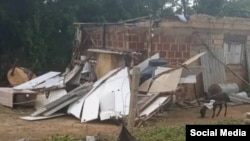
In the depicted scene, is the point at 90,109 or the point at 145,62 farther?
the point at 145,62

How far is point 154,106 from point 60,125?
239cm

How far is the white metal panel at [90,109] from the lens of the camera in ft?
Answer: 33.7

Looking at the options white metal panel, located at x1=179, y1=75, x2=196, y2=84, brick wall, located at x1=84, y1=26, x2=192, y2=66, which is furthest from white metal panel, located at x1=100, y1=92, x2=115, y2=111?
brick wall, located at x1=84, y1=26, x2=192, y2=66

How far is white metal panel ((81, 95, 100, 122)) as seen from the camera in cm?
1028

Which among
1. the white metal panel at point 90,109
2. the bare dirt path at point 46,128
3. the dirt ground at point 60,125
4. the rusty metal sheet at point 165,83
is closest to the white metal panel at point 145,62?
the rusty metal sheet at point 165,83

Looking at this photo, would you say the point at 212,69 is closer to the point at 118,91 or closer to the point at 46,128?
the point at 118,91

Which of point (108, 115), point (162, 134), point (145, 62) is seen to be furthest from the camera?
point (145, 62)

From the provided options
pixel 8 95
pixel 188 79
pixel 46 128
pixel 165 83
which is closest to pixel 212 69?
pixel 188 79

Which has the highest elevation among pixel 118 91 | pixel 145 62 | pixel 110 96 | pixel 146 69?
pixel 145 62

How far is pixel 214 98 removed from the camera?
11.3 metres

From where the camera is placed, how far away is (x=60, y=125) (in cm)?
994

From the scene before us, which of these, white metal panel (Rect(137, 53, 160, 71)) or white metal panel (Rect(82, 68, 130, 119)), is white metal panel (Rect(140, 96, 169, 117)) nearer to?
white metal panel (Rect(82, 68, 130, 119))

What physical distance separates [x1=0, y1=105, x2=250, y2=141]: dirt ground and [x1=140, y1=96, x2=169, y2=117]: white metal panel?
1.48ft

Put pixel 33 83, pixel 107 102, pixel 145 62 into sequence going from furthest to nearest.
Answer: pixel 33 83
pixel 145 62
pixel 107 102
